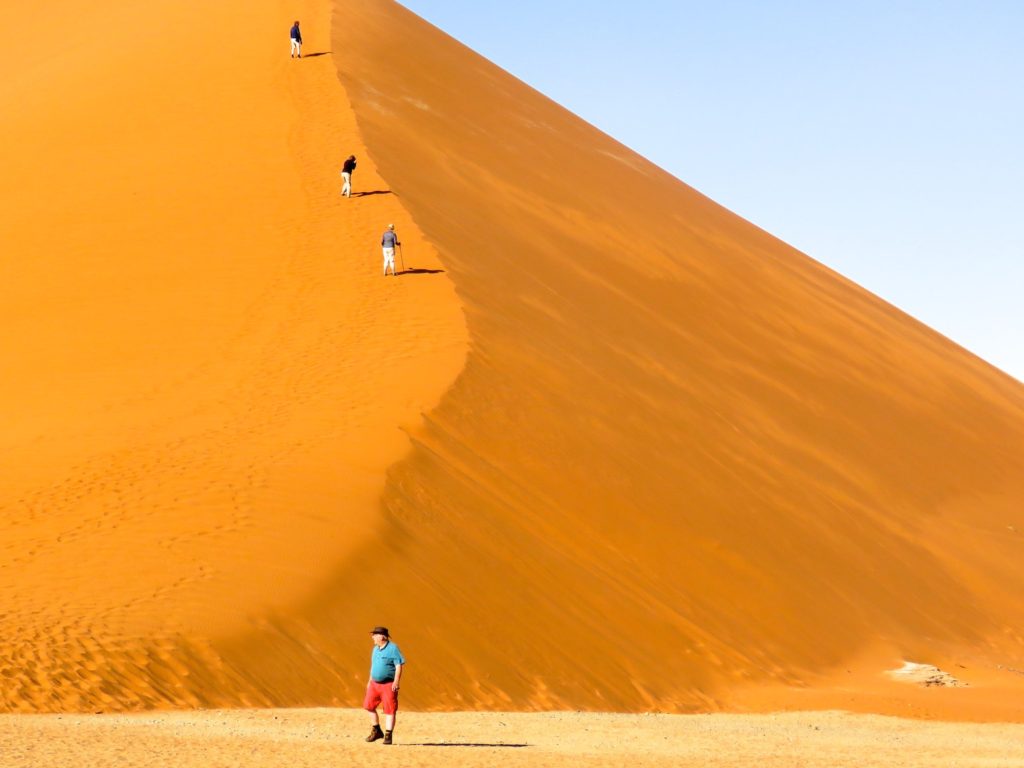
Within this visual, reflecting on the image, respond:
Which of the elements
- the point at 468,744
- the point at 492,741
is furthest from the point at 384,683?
the point at 492,741

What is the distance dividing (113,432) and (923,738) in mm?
9456

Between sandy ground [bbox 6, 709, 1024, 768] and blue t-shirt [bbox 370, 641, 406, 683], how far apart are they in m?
0.50

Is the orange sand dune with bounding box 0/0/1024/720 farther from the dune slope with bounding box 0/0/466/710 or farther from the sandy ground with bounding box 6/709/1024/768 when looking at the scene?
the sandy ground with bounding box 6/709/1024/768

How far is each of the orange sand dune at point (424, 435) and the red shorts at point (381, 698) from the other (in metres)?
1.84

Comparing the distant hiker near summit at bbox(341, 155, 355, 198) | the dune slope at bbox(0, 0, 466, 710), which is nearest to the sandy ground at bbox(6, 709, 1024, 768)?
the dune slope at bbox(0, 0, 466, 710)

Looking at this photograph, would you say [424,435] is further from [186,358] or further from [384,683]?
[384,683]

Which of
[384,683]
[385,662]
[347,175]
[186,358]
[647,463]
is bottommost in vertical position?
[384,683]

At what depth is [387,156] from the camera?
28234 mm

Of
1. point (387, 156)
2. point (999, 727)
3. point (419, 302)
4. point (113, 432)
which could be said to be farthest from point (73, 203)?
point (999, 727)

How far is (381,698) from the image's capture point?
11875 millimetres

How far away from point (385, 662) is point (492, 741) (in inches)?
44.0

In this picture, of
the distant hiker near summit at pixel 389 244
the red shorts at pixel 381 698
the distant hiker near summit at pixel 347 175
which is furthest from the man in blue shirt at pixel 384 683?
the distant hiker near summit at pixel 347 175

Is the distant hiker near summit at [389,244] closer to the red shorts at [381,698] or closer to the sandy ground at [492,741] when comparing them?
the sandy ground at [492,741]

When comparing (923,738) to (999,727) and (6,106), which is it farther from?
(6,106)
